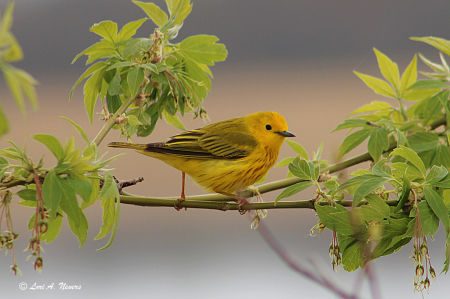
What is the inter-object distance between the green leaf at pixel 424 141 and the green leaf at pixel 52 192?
59 cm

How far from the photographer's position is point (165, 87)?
2.30 feet

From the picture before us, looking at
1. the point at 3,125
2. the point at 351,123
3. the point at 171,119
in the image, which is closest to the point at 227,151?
the point at 171,119

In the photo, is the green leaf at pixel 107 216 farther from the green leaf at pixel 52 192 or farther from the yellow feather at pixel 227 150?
the yellow feather at pixel 227 150

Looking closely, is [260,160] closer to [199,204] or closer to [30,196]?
[199,204]

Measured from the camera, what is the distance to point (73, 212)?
1.54 ft

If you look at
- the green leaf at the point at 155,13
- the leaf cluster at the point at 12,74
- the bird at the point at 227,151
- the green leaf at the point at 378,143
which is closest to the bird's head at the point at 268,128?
the bird at the point at 227,151

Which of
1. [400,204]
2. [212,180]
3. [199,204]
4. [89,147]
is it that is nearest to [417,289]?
[400,204]

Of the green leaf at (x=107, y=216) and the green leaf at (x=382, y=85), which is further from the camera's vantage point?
the green leaf at (x=382, y=85)

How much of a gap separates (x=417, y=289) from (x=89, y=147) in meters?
0.43

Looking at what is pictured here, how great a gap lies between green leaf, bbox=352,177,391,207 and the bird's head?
56 centimetres

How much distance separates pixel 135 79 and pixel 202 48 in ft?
0.57

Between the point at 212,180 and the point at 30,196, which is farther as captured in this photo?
the point at 212,180

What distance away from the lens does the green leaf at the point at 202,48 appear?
0.71 m

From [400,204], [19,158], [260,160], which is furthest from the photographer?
[260,160]
